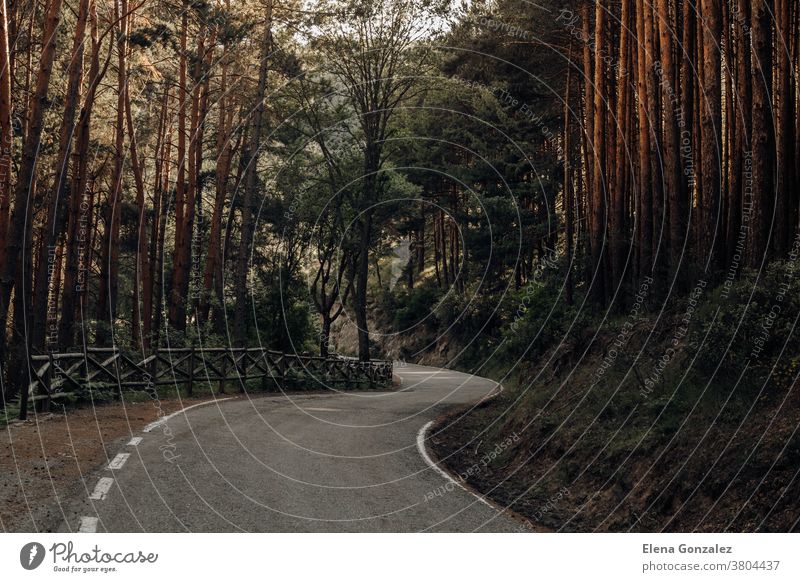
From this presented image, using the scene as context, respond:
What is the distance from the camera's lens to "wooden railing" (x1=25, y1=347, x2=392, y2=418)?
15.0 meters

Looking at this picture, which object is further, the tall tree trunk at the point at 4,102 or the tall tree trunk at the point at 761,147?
the tall tree trunk at the point at 4,102

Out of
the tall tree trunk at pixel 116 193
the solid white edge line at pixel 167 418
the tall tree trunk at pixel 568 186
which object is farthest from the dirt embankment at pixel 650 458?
the tall tree trunk at pixel 116 193

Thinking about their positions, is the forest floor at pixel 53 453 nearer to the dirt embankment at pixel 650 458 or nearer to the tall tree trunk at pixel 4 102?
the tall tree trunk at pixel 4 102

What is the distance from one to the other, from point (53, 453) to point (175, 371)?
33.2 ft

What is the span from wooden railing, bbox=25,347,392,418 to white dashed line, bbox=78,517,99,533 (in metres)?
8.10

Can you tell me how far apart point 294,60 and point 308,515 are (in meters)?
23.9

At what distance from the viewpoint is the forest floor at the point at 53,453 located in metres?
7.30

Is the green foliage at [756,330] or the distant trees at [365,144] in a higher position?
the distant trees at [365,144]

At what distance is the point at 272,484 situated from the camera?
9.27 meters

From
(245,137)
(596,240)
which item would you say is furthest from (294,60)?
(596,240)

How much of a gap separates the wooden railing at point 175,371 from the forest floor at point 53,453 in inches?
24.1

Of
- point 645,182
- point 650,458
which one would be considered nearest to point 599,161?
point 645,182

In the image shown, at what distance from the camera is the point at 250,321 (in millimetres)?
33250

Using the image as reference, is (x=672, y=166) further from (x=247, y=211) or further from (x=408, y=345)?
(x=408, y=345)
